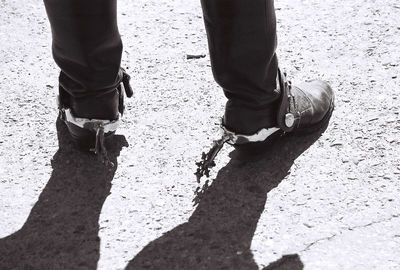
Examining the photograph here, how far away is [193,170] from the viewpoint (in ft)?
8.34

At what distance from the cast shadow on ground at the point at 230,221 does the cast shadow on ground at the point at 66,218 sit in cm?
20

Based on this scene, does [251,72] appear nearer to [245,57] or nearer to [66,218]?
[245,57]

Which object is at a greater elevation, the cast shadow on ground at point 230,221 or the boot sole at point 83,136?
the boot sole at point 83,136

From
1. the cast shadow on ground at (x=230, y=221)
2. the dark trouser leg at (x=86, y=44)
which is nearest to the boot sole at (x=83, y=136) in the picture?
the dark trouser leg at (x=86, y=44)

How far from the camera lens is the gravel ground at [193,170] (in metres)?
2.18

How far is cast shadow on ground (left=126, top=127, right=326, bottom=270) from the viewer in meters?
2.14

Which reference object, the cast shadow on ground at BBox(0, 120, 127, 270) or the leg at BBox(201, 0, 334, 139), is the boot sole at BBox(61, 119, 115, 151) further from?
the leg at BBox(201, 0, 334, 139)

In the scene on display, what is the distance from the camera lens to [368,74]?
→ 9.84 ft

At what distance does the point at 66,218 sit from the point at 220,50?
73 centimetres

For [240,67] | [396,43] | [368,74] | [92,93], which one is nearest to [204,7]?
[240,67]

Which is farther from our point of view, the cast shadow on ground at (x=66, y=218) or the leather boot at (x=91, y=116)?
the leather boot at (x=91, y=116)

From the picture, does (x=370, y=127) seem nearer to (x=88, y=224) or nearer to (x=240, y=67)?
(x=240, y=67)

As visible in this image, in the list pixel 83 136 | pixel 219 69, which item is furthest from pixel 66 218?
pixel 219 69

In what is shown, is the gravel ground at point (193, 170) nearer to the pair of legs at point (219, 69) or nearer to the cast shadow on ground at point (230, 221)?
the cast shadow on ground at point (230, 221)
